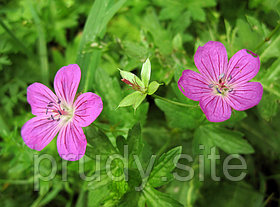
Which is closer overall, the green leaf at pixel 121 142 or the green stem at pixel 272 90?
the green leaf at pixel 121 142

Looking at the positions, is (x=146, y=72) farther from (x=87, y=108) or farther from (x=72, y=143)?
(x=72, y=143)

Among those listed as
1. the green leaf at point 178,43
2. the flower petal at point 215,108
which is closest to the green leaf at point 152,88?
the flower petal at point 215,108

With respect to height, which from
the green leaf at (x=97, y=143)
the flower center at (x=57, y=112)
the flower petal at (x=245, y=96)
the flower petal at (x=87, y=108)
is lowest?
the green leaf at (x=97, y=143)

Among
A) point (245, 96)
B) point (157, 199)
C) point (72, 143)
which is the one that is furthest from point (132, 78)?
point (157, 199)

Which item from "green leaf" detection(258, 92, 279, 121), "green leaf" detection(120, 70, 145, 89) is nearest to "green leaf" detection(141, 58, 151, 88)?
"green leaf" detection(120, 70, 145, 89)

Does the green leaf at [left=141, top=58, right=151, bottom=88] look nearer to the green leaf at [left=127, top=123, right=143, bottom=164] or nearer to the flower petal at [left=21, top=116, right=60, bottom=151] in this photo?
the green leaf at [left=127, top=123, right=143, bottom=164]

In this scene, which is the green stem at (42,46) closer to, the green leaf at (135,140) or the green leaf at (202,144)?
the green leaf at (135,140)
